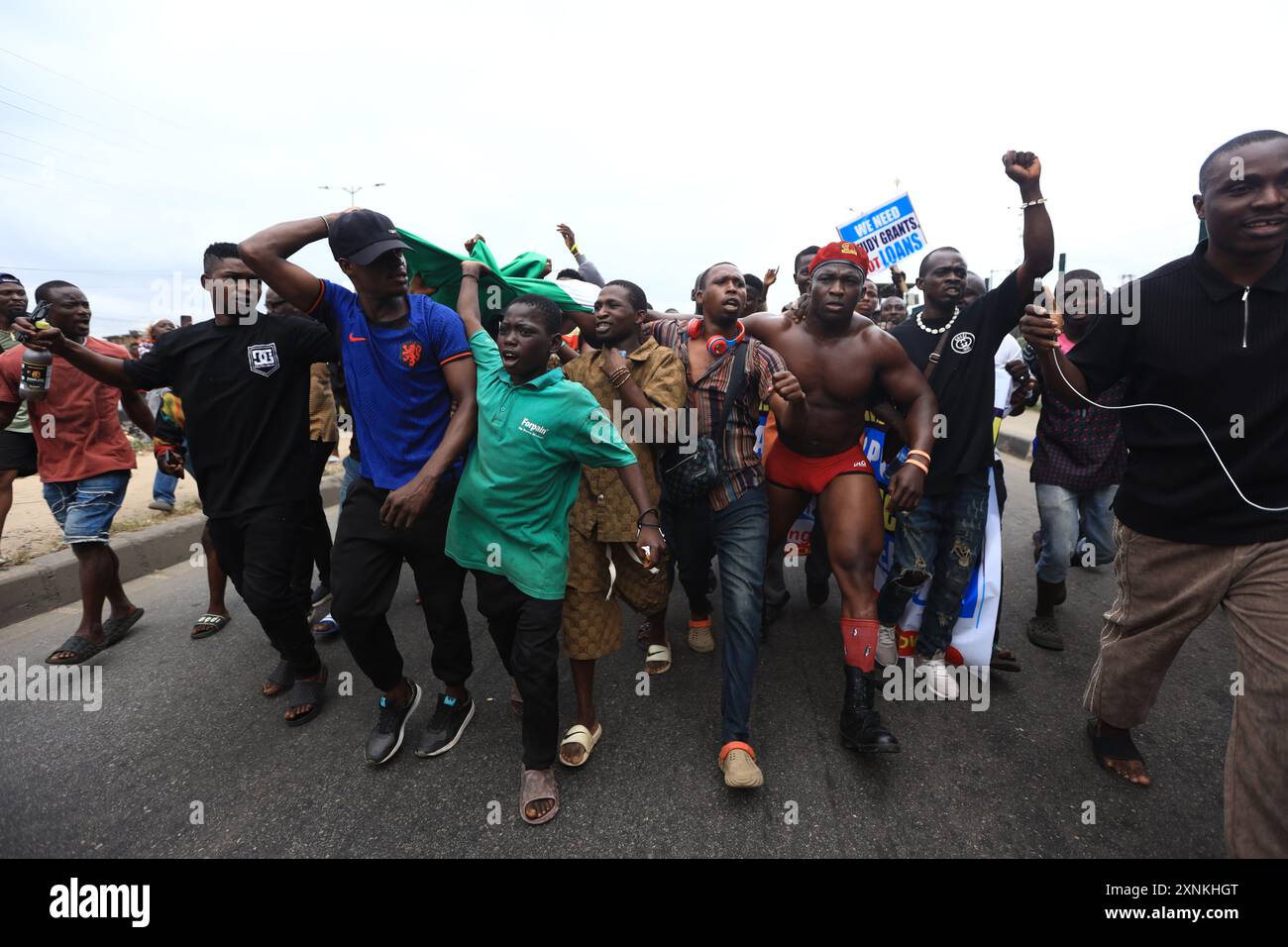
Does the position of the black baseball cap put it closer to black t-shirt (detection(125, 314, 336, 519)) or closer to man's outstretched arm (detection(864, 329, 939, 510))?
black t-shirt (detection(125, 314, 336, 519))

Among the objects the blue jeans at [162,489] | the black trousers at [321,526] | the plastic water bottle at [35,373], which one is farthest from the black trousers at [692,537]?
the blue jeans at [162,489]

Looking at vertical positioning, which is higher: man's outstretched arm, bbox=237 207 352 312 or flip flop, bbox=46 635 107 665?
man's outstretched arm, bbox=237 207 352 312

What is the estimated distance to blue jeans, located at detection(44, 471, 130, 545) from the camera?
→ 3.52m

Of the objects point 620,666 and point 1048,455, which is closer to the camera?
point 620,666

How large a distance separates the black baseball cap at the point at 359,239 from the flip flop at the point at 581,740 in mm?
2108

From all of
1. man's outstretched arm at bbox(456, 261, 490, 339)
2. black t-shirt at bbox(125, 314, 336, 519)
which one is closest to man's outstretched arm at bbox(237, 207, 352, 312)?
black t-shirt at bbox(125, 314, 336, 519)

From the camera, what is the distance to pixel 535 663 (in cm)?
226

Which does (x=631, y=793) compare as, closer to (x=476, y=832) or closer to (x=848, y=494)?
(x=476, y=832)

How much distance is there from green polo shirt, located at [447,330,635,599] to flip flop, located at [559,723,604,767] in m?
0.70

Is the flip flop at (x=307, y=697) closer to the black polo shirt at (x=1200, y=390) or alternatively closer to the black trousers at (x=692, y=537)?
the black trousers at (x=692, y=537)

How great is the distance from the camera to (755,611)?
2510 millimetres

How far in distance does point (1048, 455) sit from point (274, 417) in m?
4.41
